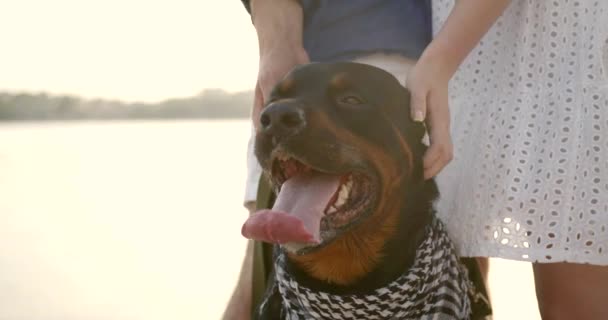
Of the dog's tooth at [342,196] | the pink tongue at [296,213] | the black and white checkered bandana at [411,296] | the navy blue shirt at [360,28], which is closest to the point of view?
the pink tongue at [296,213]

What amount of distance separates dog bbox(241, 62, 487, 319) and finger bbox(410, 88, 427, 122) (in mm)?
68

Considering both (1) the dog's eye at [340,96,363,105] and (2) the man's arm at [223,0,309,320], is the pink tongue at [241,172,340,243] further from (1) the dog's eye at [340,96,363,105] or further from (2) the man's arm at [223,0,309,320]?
(2) the man's arm at [223,0,309,320]

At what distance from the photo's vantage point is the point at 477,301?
7.94 feet

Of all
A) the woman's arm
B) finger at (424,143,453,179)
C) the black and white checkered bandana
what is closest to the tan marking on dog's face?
the woman's arm

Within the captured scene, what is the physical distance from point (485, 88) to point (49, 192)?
4.27m

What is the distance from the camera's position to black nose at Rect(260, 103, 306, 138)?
1.94 meters

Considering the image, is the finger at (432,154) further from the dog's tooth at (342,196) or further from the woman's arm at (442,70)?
the dog's tooth at (342,196)

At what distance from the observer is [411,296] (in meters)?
2.17

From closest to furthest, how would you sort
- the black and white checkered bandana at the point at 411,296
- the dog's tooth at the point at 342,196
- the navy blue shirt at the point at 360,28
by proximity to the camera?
1. the dog's tooth at the point at 342,196
2. the black and white checkered bandana at the point at 411,296
3. the navy blue shirt at the point at 360,28

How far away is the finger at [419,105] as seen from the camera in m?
2.03

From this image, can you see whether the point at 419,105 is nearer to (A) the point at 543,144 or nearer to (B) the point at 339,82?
(B) the point at 339,82

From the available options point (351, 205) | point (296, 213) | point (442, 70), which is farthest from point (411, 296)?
point (442, 70)

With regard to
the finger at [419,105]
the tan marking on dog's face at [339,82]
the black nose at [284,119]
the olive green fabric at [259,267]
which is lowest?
the olive green fabric at [259,267]

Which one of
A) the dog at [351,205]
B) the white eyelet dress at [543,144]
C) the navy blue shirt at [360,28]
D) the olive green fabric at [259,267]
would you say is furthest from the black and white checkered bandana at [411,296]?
the navy blue shirt at [360,28]
